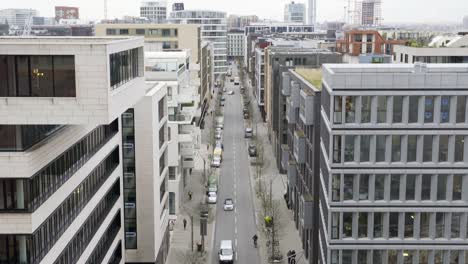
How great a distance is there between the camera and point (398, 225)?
44594 mm

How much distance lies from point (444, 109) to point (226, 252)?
1009 inches

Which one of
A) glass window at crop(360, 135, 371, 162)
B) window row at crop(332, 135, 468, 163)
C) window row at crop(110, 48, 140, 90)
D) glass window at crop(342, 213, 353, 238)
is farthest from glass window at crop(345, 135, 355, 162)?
window row at crop(110, 48, 140, 90)

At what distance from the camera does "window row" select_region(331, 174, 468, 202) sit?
43.9m

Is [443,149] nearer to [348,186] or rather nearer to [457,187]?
[457,187]

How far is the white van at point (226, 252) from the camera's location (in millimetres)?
60094

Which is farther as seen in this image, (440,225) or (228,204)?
(228,204)

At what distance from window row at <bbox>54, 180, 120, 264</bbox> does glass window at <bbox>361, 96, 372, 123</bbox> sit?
17.6 meters

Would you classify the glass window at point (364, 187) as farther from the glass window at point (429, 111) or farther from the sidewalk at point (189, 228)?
the sidewalk at point (189, 228)

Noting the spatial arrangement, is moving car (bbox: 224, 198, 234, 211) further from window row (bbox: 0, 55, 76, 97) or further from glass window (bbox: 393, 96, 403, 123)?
window row (bbox: 0, 55, 76, 97)

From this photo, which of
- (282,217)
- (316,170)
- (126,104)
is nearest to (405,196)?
(316,170)

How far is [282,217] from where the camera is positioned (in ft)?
247

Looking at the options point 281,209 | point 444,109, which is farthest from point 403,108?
point 281,209

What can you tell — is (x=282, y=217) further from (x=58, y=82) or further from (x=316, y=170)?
(x=58, y=82)

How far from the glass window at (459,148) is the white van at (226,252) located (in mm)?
23881
